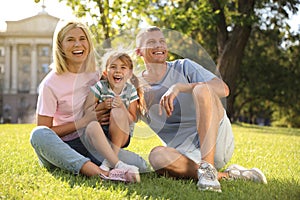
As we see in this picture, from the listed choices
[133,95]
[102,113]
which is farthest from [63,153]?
[133,95]

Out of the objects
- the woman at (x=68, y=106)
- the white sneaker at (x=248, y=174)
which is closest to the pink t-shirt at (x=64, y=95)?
the woman at (x=68, y=106)

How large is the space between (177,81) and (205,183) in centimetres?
69

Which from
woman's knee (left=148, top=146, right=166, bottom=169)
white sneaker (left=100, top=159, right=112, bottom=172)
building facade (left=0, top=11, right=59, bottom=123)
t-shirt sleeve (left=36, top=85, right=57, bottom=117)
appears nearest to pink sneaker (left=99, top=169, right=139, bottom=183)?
white sneaker (left=100, top=159, right=112, bottom=172)

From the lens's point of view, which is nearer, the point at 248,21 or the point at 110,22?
the point at 110,22

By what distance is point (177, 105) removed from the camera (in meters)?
2.99

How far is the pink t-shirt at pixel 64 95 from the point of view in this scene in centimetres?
306

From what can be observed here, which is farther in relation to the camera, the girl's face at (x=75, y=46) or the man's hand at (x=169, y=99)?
the girl's face at (x=75, y=46)

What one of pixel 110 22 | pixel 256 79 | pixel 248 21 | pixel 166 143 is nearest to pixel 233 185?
pixel 166 143

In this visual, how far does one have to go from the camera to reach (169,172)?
9.98 ft

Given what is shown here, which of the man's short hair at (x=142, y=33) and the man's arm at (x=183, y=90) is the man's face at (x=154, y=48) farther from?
the man's arm at (x=183, y=90)

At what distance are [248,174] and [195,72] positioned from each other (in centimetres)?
77

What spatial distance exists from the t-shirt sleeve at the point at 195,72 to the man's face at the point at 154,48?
15 cm

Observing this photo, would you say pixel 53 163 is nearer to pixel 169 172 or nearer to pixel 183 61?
pixel 169 172

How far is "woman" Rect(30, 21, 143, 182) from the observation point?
2.94 meters
